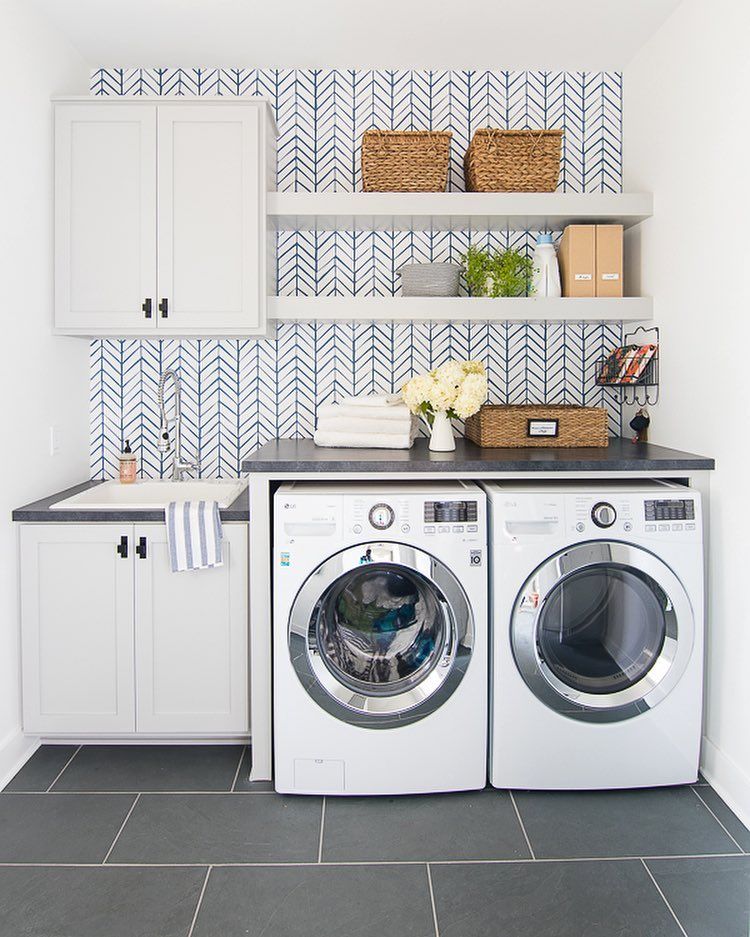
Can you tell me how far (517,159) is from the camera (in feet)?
9.56

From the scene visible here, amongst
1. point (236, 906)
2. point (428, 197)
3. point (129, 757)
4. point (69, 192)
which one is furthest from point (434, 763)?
point (69, 192)

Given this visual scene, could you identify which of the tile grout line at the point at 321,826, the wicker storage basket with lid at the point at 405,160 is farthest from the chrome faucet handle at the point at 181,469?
the tile grout line at the point at 321,826

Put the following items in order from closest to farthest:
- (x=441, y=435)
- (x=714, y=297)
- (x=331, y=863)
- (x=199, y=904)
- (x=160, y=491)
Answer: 1. (x=199, y=904)
2. (x=331, y=863)
3. (x=714, y=297)
4. (x=441, y=435)
5. (x=160, y=491)

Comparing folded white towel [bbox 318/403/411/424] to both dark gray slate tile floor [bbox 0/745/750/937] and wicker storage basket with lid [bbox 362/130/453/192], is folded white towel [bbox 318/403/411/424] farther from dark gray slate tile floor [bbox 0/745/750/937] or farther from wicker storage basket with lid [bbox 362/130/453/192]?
A: dark gray slate tile floor [bbox 0/745/750/937]

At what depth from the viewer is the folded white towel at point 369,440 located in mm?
2764

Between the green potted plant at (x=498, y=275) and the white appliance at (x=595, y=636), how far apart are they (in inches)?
37.0

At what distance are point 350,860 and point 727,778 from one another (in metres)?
1.16

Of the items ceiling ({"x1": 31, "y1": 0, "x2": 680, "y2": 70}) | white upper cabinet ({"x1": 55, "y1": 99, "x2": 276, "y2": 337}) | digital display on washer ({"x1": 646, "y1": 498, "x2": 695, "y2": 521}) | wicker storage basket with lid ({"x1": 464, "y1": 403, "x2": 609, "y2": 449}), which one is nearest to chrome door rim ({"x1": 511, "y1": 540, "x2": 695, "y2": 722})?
digital display on washer ({"x1": 646, "y1": 498, "x2": 695, "y2": 521})

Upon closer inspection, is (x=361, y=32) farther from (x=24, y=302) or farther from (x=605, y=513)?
(x=605, y=513)

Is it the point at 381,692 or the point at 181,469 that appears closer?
the point at 381,692

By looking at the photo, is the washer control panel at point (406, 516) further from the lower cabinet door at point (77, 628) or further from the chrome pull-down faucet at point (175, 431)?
the chrome pull-down faucet at point (175, 431)

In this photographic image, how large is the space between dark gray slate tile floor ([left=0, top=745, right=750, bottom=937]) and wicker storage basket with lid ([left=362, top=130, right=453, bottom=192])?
2112 mm

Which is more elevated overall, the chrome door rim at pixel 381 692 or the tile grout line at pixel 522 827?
the chrome door rim at pixel 381 692

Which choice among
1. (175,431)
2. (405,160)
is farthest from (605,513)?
(175,431)
